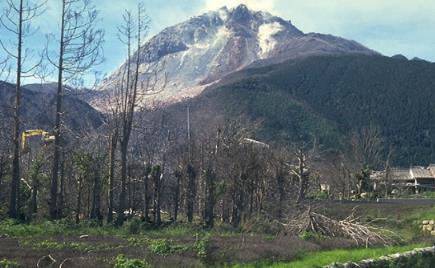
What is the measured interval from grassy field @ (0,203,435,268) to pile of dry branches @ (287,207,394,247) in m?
0.66

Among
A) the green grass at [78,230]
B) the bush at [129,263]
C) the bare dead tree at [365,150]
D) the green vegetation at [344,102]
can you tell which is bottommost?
the bush at [129,263]

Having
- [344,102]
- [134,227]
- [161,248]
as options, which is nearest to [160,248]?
[161,248]

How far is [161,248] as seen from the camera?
50.6 feet

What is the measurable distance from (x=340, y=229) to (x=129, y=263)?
12282mm

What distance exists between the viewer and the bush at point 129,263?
489 inches

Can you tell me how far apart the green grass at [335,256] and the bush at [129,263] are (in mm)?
2791

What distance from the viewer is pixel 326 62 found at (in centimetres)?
12119

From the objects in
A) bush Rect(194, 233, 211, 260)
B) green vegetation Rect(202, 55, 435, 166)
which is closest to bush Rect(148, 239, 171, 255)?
bush Rect(194, 233, 211, 260)

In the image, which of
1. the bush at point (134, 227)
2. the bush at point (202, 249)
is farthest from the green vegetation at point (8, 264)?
the bush at point (134, 227)

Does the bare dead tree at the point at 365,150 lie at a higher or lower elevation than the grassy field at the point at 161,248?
higher

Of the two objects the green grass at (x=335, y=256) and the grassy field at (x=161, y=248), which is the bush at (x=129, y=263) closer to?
the grassy field at (x=161, y=248)

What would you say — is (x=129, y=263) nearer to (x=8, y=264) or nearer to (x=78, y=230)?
(x=8, y=264)

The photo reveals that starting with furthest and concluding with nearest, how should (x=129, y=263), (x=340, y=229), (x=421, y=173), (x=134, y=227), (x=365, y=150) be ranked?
(x=421, y=173)
(x=365, y=150)
(x=340, y=229)
(x=134, y=227)
(x=129, y=263)

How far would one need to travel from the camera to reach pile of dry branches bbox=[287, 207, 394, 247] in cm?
2162
